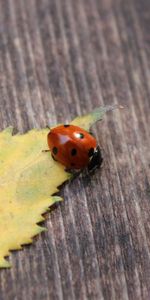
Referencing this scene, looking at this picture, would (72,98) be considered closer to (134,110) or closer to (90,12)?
(134,110)

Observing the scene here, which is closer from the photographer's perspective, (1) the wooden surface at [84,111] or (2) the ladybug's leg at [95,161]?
(1) the wooden surface at [84,111]

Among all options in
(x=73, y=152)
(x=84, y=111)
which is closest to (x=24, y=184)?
(x=73, y=152)

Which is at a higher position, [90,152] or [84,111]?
[84,111]

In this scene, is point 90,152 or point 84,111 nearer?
point 90,152

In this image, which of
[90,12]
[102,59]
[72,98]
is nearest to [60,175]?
[72,98]

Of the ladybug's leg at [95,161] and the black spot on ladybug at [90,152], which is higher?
the black spot on ladybug at [90,152]

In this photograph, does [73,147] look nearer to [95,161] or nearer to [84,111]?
[95,161]
